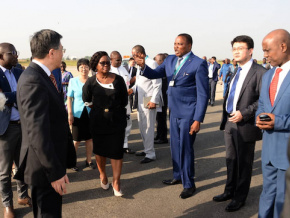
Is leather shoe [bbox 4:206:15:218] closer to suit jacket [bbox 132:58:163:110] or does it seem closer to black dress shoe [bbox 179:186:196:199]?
black dress shoe [bbox 179:186:196:199]

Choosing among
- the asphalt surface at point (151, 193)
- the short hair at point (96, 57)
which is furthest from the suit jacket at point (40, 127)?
the short hair at point (96, 57)

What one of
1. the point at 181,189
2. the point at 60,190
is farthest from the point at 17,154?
the point at 181,189

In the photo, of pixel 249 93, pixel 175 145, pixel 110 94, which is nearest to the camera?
pixel 249 93

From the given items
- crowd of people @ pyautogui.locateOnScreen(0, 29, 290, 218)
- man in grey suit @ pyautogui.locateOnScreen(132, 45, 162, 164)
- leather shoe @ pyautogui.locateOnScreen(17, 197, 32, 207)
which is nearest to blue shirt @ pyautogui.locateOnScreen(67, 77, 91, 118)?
crowd of people @ pyautogui.locateOnScreen(0, 29, 290, 218)

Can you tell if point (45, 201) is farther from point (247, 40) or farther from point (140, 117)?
point (140, 117)

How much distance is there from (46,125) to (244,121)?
8.31 feet

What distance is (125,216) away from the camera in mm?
3613

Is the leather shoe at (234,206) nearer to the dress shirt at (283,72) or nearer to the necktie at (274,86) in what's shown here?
the necktie at (274,86)

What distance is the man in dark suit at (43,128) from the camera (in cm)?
206

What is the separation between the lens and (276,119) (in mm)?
2549

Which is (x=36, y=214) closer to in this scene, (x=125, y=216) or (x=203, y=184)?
(x=125, y=216)

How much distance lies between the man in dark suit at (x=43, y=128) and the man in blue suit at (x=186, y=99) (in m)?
2.11

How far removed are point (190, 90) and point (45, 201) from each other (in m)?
2.52

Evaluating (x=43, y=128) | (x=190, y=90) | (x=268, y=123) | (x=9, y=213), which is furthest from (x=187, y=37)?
(x=9, y=213)
